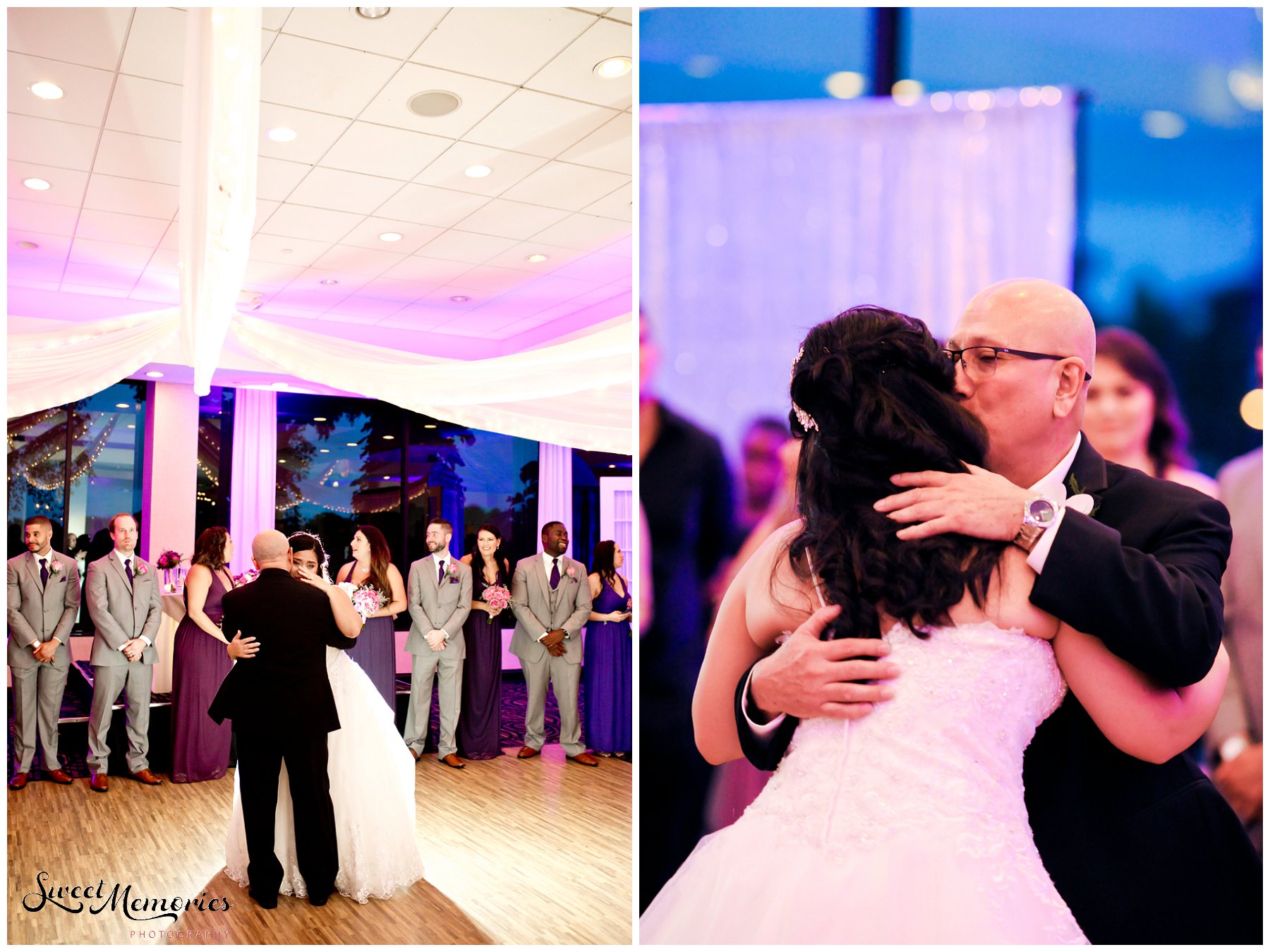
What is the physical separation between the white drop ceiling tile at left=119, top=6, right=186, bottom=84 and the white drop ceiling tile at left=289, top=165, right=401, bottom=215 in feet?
3.23

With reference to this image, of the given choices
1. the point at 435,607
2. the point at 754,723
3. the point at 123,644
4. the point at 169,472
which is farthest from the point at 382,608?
the point at 754,723

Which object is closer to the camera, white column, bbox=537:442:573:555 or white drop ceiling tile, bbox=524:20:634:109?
white drop ceiling tile, bbox=524:20:634:109

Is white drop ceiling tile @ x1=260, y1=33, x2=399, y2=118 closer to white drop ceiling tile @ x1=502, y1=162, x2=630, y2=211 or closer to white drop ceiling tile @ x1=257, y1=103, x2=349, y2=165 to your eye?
white drop ceiling tile @ x1=257, y1=103, x2=349, y2=165

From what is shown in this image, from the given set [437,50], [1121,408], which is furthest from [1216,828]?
[437,50]

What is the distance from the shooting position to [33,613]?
220 inches

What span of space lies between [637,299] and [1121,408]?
4.06ft

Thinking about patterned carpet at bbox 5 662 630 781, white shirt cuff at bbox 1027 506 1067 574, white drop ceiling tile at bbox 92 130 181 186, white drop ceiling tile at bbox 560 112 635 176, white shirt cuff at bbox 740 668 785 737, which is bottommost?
patterned carpet at bbox 5 662 630 781

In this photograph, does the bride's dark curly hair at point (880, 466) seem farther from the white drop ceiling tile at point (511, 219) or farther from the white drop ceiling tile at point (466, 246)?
the white drop ceiling tile at point (466, 246)

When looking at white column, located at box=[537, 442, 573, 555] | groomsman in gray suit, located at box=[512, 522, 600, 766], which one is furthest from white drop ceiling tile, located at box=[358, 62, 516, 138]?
white column, located at box=[537, 442, 573, 555]

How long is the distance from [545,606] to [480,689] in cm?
71

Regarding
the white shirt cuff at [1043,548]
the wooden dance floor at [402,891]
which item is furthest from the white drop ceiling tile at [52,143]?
the white shirt cuff at [1043,548]

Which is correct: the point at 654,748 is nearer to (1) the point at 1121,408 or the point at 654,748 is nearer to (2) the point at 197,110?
(1) the point at 1121,408

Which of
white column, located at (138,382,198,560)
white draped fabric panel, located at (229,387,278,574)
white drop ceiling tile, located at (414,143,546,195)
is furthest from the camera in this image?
white draped fabric panel, located at (229,387,278,574)

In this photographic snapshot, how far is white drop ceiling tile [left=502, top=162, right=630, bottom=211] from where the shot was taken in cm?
467
